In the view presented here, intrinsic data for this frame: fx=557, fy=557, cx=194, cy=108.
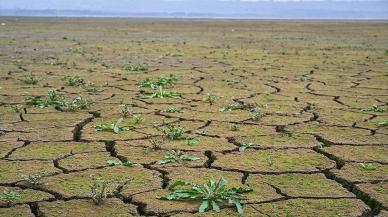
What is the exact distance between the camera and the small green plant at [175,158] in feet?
10.1

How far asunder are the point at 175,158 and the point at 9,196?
0.96 m

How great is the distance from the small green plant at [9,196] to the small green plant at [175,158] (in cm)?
81

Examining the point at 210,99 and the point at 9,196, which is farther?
the point at 210,99

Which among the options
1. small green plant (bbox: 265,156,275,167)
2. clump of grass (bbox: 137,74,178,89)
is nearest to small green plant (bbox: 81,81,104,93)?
clump of grass (bbox: 137,74,178,89)

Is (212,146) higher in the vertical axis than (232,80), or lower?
higher

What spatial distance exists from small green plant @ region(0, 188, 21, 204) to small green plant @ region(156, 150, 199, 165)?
81cm

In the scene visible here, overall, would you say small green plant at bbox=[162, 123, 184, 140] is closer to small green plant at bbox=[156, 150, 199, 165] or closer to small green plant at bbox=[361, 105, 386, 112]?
small green plant at bbox=[156, 150, 199, 165]

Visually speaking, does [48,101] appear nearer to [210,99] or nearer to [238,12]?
[210,99]

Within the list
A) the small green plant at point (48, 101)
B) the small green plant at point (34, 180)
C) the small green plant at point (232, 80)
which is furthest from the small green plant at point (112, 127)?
the small green plant at point (232, 80)

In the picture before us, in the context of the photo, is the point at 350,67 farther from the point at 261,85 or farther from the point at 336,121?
the point at 336,121

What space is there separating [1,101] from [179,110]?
1664 millimetres

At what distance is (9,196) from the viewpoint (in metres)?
2.50

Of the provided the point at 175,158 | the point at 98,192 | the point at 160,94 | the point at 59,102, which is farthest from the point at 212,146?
the point at 160,94

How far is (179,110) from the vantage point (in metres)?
4.57
